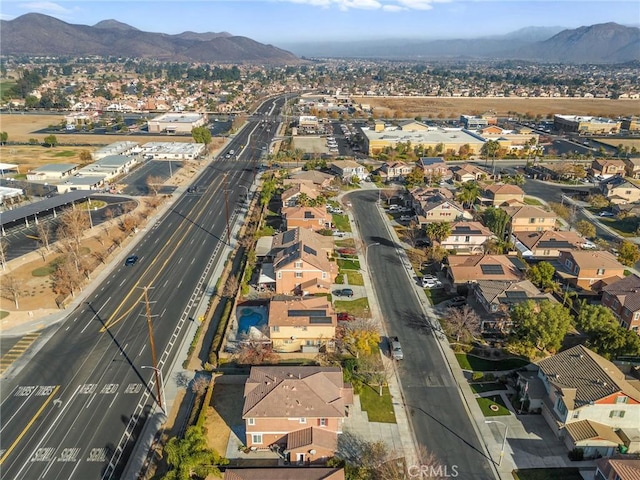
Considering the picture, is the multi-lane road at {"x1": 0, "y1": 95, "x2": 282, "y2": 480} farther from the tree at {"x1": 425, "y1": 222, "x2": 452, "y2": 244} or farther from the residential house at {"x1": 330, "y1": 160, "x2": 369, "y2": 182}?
the residential house at {"x1": 330, "y1": 160, "x2": 369, "y2": 182}

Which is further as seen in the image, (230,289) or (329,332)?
(230,289)

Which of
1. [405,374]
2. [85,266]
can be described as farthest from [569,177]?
[85,266]

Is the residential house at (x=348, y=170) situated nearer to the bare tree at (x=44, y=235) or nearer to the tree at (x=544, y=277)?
the tree at (x=544, y=277)

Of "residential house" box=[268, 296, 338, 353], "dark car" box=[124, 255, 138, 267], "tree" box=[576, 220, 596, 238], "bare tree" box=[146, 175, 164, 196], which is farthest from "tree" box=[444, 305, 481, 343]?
"bare tree" box=[146, 175, 164, 196]

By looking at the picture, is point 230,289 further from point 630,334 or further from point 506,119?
point 506,119

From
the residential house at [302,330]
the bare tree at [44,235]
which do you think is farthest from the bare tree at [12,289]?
the residential house at [302,330]

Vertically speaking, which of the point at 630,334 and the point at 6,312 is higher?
the point at 630,334

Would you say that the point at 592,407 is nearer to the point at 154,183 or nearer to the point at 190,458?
the point at 190,458
